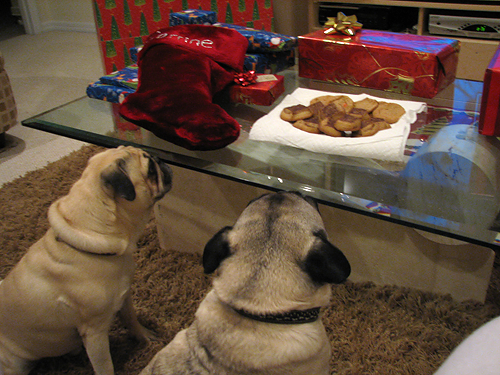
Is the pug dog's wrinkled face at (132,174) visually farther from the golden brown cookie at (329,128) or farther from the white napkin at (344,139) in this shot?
the golden brown cookie at (329,128)

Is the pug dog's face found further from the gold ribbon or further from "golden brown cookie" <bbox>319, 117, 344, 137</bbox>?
the gold ribbon

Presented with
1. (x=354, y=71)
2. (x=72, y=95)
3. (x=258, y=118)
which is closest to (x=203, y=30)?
(x=258, y=118)

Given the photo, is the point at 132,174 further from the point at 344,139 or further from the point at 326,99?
the point at 326,99

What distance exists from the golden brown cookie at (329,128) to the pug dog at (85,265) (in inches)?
16.0

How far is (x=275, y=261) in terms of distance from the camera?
67cm

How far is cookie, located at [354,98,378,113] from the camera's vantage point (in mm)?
1136

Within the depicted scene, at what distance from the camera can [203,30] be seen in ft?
4.18

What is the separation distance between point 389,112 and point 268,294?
67 centimetres

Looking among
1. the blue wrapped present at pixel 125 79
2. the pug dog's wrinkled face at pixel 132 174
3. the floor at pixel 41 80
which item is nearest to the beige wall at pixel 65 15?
the floor at pixel 41 80

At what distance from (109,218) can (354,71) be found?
0.87 m

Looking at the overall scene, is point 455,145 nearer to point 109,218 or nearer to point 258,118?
point 258,118

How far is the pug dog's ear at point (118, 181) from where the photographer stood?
2.77 ft

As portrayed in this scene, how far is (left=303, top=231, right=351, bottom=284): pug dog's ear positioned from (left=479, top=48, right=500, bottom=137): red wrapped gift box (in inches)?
21.2

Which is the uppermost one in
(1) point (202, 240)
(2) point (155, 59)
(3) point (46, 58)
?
(2) point (155, 59)
